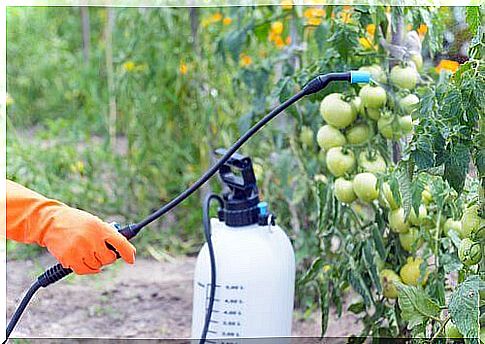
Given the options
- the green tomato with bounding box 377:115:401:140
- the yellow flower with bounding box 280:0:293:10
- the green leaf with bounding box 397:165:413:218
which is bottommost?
the green leaf with bounding box 397:165:413:218

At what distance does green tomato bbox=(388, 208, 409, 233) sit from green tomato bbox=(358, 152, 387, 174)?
7 centimetres

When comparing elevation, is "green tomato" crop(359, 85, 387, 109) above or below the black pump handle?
above

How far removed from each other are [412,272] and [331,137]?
0.24 m

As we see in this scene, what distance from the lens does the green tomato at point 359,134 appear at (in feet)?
4.50

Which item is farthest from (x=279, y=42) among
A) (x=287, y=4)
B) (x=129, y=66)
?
(x=129, y=66)

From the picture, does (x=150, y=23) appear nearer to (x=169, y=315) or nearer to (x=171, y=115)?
(x=171, y=115)

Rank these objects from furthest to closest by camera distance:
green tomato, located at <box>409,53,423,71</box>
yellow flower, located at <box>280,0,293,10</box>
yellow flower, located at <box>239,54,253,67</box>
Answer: yellow flower, located at <box>239,54,253,67</box>, yellow flower, located at <box>280,0,293,10</box>, green tomato, located at <box>409,53,423,71</box>

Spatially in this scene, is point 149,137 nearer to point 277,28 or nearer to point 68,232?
point 277,28

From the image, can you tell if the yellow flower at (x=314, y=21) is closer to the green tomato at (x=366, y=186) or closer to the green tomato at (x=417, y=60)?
the green tomato at (x=417, y=60)

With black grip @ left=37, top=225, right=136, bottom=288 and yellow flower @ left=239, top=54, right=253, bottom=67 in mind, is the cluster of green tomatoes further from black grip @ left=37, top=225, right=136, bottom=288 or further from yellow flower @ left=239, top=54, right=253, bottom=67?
yellow flower @ left=239, top=54, right=253, bottom=67

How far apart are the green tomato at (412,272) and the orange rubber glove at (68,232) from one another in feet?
1.52

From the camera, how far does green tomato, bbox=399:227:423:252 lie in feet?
4.49

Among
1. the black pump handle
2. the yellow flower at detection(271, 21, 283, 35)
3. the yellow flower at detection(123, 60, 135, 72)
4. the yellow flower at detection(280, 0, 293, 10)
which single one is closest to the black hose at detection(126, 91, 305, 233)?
the black pump handle

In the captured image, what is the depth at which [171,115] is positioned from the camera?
2252mm
